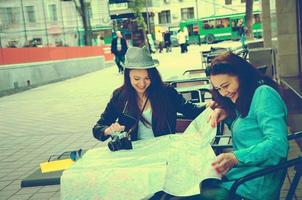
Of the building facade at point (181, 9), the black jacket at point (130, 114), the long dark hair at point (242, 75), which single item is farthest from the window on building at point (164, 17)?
the long dark hair at point (242, 75)

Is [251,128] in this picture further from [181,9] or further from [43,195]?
[181,9]

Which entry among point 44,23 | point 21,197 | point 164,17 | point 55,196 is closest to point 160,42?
point 44,23

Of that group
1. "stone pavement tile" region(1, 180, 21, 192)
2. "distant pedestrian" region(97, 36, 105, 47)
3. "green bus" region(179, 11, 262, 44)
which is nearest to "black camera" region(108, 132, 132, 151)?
"stone pavement tile" region(1, 180, 21, 192)

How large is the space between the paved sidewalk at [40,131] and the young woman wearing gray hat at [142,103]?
1.82 meters

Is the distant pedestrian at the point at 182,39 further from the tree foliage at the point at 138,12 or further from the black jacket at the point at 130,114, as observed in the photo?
the black jacket at the point at 130,114

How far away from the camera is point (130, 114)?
3406 millimetres

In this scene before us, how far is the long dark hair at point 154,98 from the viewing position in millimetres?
3398

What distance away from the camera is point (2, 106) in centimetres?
1341

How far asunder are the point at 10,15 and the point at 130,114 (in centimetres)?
1596

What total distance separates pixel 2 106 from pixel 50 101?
1313mm

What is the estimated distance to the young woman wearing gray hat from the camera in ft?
11.1

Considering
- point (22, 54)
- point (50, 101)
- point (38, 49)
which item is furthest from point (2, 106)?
point (38, 49)

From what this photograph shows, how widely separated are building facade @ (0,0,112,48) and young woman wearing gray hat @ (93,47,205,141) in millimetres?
14335

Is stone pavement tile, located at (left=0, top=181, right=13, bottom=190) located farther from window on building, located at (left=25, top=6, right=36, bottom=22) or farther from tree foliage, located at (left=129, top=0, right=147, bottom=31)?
tree foliage, located at (left=129, top=0, right=147, bottom=31)
